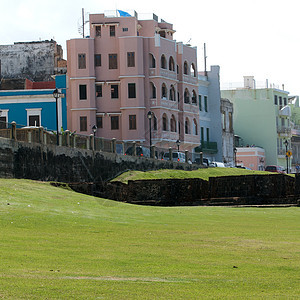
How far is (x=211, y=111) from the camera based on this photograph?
301ft

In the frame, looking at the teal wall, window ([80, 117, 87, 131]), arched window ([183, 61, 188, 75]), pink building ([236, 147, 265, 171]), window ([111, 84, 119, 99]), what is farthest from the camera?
the teal wall

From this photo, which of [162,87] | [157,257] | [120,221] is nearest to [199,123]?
[162,87]

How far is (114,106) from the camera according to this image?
75188mm

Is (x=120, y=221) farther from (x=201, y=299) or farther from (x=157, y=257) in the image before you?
(x=201, y=299)

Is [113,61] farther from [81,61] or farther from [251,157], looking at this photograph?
[251,157]

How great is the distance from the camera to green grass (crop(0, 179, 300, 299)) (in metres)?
9.69

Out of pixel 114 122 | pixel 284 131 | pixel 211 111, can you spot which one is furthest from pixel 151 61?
pixel 284 131

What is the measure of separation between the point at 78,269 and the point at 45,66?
239 feet

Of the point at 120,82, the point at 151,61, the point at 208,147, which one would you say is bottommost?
the point at 208,147

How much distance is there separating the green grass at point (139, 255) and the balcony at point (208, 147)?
62.7 meters

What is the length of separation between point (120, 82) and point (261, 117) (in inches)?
1576

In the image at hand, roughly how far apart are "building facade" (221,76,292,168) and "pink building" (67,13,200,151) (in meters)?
33.8

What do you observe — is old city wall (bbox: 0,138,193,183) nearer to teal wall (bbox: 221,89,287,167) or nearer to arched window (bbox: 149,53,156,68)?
arched window (bbox: 149,53,156,68)

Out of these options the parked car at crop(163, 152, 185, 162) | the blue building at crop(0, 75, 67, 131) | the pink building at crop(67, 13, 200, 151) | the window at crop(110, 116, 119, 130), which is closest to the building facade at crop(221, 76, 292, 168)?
the pink building at crop(67, 13, 200, 151)
